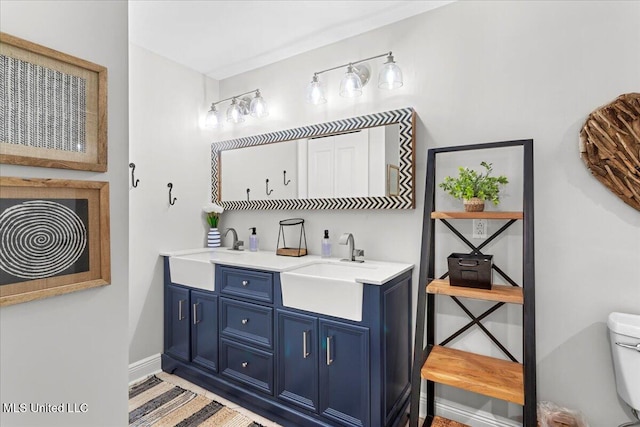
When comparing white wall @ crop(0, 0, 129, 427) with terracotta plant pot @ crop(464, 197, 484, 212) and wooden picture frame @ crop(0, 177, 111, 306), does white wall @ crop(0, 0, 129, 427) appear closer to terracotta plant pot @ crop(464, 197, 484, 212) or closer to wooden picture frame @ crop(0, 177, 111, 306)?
wooden picture frame @ crop(0, 177, 111, 306)

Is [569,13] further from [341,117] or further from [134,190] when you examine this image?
[134,190]

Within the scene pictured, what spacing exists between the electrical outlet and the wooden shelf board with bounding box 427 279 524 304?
0.99ft

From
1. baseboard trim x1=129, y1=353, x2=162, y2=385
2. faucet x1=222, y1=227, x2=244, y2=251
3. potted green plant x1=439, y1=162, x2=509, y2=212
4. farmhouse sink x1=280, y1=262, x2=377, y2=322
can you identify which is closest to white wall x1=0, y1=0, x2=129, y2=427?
farmhouse sink x1=280, y1=262, x2=377, y2=322

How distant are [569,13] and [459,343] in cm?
190

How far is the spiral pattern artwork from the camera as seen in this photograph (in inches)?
33.7

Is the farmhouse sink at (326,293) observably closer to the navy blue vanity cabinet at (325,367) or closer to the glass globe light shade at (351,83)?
the navy blue vanity cabinet at (325,367)

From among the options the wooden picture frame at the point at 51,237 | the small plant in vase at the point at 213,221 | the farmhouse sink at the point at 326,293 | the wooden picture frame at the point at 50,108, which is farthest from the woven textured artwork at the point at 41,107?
the small plant in vase at the point at 213,221

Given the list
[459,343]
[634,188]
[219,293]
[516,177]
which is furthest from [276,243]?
[634,188]

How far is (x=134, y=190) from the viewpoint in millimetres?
2549

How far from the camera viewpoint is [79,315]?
969 millimetres

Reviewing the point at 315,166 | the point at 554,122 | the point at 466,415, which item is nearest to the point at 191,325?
the point at 315,166

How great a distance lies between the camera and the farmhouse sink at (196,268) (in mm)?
2391

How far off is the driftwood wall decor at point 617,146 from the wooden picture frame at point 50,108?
2.10 meters

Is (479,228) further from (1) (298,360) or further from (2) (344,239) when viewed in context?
(1) (298,360)
